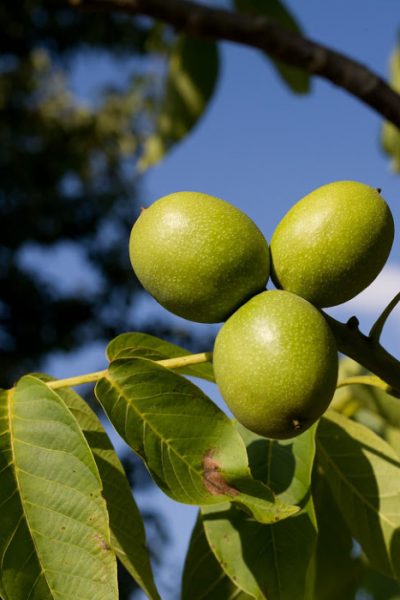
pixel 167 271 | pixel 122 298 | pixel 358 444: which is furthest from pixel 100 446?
pixel 122 298

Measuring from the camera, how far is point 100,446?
1274mm

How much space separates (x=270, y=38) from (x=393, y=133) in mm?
1402

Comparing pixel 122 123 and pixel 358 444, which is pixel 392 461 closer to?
pixel 358 444

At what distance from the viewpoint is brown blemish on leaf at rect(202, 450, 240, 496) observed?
3.59 feet

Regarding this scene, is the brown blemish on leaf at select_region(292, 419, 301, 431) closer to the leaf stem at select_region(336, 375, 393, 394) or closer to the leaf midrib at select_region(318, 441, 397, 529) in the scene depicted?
the leaf stem at select_region(336, 375, 393, 394)

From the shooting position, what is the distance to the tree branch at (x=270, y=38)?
6.48 feet

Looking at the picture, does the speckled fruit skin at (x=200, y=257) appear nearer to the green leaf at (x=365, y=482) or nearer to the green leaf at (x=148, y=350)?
the green leaf at (x=148, y=350)

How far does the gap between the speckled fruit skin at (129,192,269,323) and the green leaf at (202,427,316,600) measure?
0.30 meters

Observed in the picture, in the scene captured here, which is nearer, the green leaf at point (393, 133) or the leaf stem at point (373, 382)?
the leaf stem at point (373, 382)

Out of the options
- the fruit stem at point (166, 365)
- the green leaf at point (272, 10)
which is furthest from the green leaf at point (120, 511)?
the green leaf at point (272, 10)

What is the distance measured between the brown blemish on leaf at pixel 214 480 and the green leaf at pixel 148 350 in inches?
8.5

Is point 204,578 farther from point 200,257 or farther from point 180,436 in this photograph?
point 200,257

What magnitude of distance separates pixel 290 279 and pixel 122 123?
13.5 m

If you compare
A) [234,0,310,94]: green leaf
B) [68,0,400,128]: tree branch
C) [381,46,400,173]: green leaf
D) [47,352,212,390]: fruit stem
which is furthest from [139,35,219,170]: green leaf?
[47,352,212,390]: fruit stem
